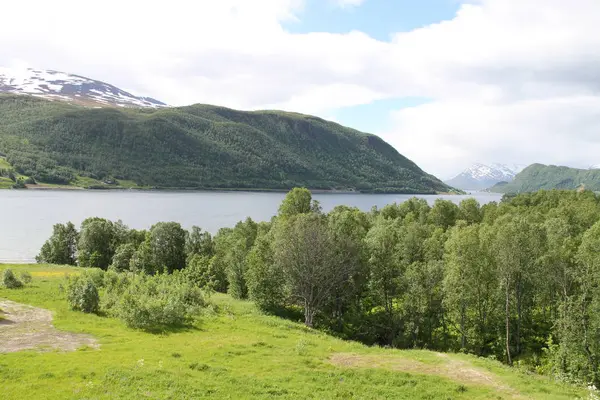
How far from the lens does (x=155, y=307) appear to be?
39.0 m

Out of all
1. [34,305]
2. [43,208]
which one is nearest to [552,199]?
[34,305]

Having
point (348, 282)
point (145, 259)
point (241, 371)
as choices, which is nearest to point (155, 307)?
point (241, 371)

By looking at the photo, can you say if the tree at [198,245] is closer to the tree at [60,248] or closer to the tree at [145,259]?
the tree at [145,259]

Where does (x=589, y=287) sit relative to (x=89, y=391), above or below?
above

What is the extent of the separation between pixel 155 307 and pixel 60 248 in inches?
2858

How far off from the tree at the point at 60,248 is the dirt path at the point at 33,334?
6370cm

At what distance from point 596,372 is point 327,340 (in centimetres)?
2482

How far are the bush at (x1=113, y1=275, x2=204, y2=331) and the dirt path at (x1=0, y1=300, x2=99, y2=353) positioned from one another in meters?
5.15

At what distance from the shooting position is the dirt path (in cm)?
2983

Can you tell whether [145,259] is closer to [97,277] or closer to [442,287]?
[97,277]

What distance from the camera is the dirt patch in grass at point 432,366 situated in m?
27.7

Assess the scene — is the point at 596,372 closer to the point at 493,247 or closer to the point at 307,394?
the point at 493,247

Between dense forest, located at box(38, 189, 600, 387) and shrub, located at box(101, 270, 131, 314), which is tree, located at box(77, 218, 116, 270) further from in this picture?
shrub, located at box(101, 270, 131, 314)

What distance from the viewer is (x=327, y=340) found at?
129 ft
